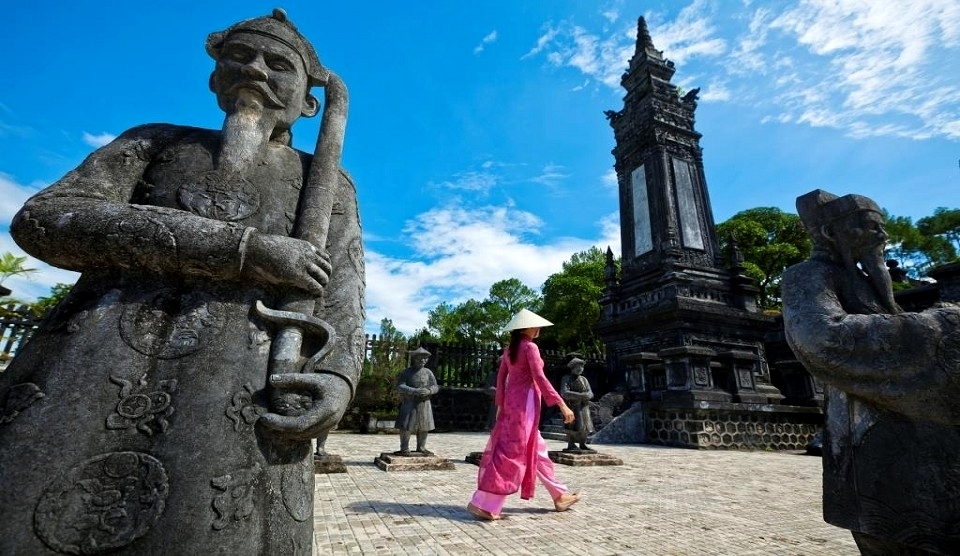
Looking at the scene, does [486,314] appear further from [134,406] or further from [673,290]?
[134,406]

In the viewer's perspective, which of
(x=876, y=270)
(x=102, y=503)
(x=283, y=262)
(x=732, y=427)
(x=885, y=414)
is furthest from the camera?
(x=732, y=427)

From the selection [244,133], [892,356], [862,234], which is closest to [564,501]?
[892,356]

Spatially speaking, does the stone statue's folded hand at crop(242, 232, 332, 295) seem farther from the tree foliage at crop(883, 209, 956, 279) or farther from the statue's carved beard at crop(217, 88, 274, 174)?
the tree foliage at crop(883, 209, 956, 279)

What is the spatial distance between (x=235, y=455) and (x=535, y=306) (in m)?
34.7

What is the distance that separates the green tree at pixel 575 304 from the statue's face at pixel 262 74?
1083 inches

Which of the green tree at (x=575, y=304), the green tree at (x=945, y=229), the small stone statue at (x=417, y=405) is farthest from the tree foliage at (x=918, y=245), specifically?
the small stone statue at (x=417, y=405)

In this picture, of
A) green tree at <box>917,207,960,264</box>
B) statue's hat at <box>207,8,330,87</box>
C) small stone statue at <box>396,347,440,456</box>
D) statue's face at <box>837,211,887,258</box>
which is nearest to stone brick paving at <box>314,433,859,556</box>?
small stone statue at <box>396,347,440,456</box>

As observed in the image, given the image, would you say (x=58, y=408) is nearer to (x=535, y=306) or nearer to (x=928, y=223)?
(x=535, y=306)

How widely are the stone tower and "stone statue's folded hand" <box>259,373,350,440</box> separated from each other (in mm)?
9817

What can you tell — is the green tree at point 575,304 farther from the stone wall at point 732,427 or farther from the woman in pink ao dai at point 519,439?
the woman in pink ao dai at point 519,439

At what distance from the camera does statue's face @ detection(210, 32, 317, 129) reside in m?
1.98

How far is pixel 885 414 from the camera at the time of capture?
6.41ft

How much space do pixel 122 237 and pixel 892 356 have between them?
10.1ft

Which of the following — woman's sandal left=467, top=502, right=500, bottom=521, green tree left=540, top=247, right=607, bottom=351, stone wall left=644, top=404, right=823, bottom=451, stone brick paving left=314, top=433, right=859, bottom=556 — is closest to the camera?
stone brick paving left=314, top=433, right=859, bottom=556
